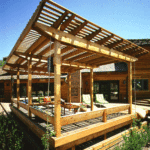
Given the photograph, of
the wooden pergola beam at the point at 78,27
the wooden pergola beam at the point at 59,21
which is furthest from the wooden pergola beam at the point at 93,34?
the wooden pergola beam at the point at 59,21

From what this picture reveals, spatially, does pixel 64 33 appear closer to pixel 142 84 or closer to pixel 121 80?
pixel 121 80

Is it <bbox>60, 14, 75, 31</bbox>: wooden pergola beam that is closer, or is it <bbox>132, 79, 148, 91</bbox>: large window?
<bbox>60, 14, 75, 31</bbox>: wooden pergola beam

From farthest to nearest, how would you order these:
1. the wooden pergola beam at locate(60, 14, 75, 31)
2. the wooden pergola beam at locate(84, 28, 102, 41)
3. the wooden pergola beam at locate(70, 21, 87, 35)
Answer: the wooden pergola beam at locate(84, 28, 102, 41) < the wooden pergola beam at locate(70, 21, 87, 35) < the wooden pergola beam at locate(60, 14, 75, 31)

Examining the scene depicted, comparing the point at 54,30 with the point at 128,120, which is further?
the point at 128,120

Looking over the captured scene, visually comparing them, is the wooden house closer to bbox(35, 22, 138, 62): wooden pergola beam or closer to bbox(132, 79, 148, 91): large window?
bbox(132, 79, 148, 91): large window

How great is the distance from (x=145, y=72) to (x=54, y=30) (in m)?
11.3

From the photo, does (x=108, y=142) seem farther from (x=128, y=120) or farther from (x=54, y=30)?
(x=54, y=30)

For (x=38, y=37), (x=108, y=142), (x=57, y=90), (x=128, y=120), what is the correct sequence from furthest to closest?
(x=128, y=120) → (x=108, y=142) → (x=38, y=37) → (x=57, y=90)

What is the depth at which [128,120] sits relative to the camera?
546cm

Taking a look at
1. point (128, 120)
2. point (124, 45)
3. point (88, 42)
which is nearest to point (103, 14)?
point (124, 45)

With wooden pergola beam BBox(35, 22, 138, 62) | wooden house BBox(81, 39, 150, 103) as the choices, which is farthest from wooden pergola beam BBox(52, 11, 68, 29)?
wooden house BBox(81, 39, 150, 103)

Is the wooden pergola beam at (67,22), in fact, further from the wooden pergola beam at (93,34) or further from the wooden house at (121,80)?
the wooden house at (121,80)

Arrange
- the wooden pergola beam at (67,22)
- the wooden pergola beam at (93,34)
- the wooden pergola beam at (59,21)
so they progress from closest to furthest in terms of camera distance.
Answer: the wooden pergola beam at (59,21) < the wooden pergola beam at (67,22) < the wooden pergola beam at (93,34)

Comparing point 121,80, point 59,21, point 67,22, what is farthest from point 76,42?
point 121,80
